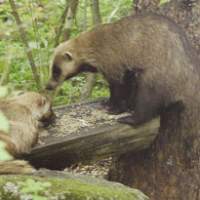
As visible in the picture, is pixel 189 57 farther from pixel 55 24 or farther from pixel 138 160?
pixel 55 24

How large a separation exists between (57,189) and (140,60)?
84.9 inches

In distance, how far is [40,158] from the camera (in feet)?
13.6

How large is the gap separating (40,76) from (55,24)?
1.10 meters

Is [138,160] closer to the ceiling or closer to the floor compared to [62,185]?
closer to the floor

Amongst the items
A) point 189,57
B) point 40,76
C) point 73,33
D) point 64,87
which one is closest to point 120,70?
point 189,57

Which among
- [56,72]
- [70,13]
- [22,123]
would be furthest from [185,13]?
[70,13]

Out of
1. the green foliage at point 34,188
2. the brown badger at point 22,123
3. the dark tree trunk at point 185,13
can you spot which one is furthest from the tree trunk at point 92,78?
the green foliage at point 34,188

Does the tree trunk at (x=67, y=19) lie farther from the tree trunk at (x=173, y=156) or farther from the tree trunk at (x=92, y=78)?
the tree trunk at (x=173, y=156)

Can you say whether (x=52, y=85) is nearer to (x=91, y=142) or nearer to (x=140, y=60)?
(x=140, y=60)

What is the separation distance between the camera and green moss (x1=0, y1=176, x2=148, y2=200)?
2816mm

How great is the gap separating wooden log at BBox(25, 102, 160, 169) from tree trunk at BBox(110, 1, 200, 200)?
29 cm

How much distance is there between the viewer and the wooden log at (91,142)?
13.6ft

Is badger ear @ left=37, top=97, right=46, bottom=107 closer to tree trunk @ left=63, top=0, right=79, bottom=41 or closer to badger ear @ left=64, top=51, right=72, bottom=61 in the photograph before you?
badger ear @ left=64, top=51, right=72, bottom=61

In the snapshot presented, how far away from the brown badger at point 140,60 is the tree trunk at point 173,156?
0.50 feet
